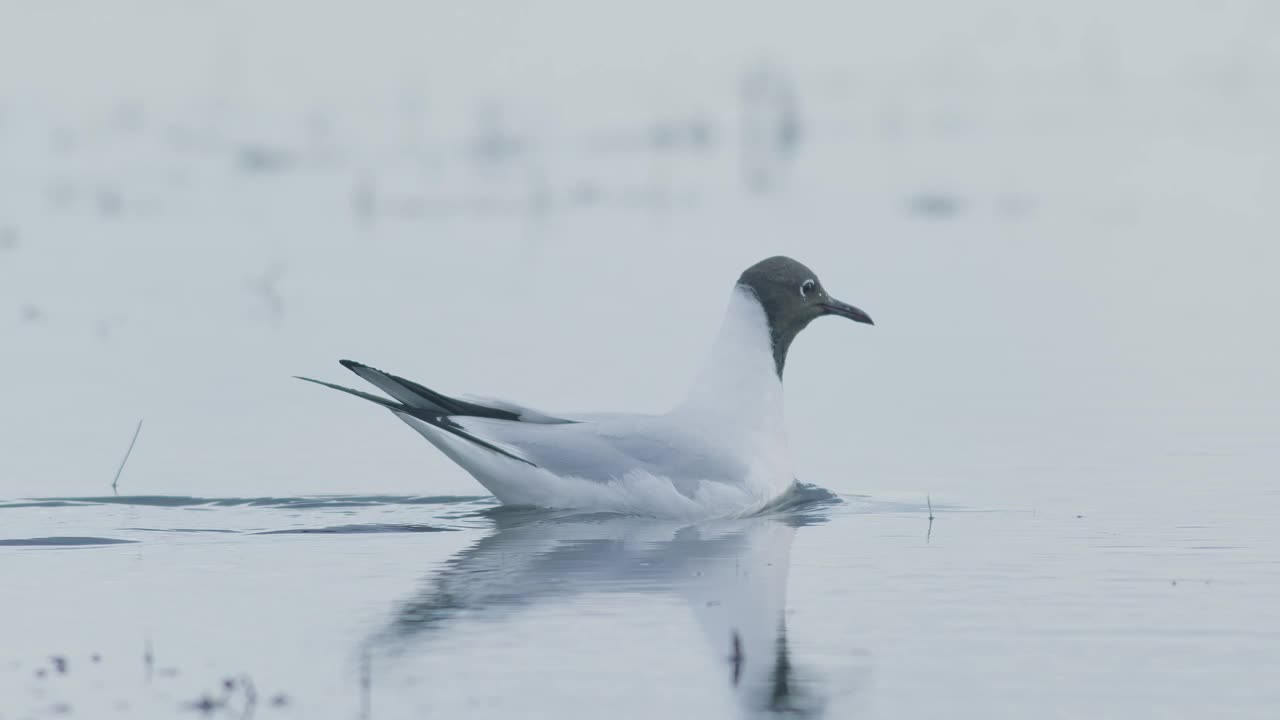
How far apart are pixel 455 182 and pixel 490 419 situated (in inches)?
782

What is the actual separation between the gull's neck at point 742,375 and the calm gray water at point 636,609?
627 millimetres

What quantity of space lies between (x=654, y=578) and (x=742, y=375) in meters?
2.41

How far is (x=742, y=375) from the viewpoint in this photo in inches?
386

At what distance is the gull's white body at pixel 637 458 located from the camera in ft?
30.0

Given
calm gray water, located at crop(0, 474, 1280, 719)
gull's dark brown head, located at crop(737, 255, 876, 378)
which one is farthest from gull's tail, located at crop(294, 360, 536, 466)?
gull's dark brown head, located at crop(737, 255, 876, 378)

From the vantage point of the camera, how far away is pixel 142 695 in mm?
5844

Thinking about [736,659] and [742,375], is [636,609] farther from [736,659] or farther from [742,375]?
[742,375]

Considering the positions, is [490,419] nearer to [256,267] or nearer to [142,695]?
[142,695]

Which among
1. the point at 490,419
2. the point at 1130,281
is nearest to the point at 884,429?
the point at 490,419

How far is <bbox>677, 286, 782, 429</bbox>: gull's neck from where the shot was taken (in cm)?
970

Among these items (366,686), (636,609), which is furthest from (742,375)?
(366,686)

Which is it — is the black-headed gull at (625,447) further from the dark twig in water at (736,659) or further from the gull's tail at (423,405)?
the dark twig in water at (736,659)

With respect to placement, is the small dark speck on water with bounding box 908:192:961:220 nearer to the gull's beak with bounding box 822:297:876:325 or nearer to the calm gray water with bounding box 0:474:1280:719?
the gull's beak with bounding box 822:297:876:325

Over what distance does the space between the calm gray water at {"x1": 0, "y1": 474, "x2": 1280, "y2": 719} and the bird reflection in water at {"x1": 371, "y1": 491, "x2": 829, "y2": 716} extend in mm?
19
